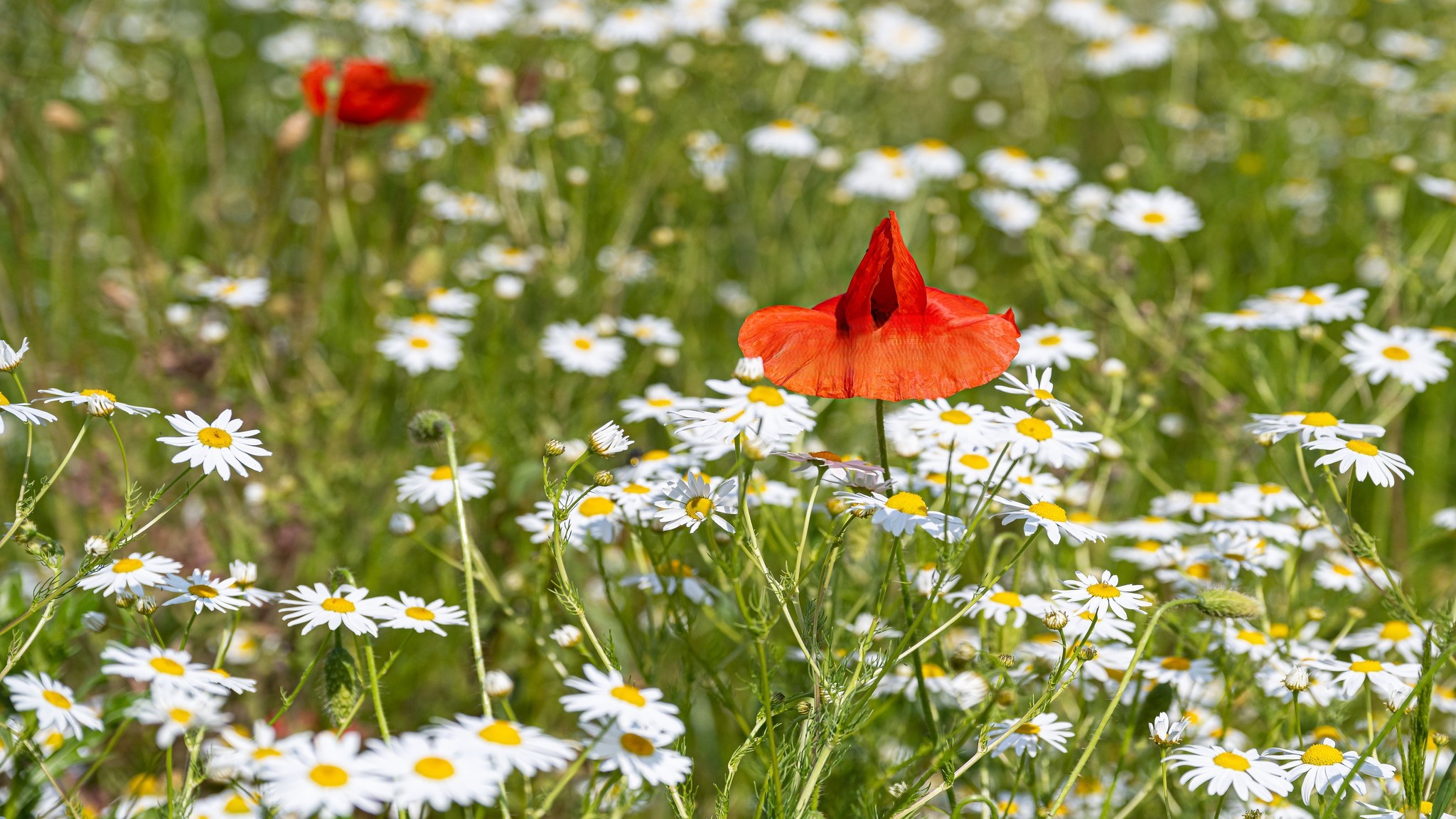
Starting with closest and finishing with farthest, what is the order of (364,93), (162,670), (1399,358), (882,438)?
(162,670)
(882,438)
(1399,358)
(364,93)

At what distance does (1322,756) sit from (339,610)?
1.09m

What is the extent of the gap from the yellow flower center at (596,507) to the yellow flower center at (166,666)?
0.53 metres

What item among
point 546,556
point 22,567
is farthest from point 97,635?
point 546,556

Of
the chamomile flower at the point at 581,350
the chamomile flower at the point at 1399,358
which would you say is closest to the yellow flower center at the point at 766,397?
the chamomile flower at the point at 581,350

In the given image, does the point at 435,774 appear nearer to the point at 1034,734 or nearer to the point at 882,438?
the point at 882,438

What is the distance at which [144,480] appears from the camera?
263 cm

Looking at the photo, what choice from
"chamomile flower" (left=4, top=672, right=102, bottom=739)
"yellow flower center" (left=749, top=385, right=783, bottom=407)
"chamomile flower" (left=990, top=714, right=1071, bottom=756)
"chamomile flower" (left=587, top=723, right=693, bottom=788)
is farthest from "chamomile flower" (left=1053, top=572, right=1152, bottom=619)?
"chamomile flower" (left=4, top=672, right=102, bottom=739)

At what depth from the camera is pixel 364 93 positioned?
271 cm

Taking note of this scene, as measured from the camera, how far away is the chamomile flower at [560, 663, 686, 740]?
43.2 inches

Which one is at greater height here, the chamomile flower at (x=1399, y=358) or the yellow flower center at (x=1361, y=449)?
the yellow flower center at (x=1361, y=449)

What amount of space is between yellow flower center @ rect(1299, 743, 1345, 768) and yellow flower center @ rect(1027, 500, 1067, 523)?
36 cm

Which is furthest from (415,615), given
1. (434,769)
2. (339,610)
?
(434,769)

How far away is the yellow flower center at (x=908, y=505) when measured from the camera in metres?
1.36

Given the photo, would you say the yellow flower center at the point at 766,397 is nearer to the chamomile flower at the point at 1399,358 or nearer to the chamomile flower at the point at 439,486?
the chamomile flower at the point at 439,486
